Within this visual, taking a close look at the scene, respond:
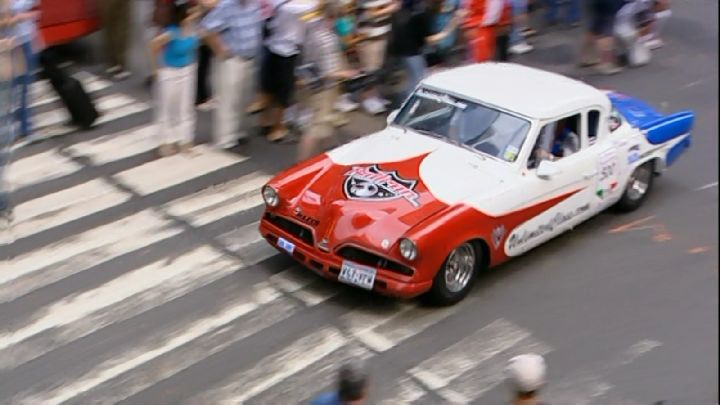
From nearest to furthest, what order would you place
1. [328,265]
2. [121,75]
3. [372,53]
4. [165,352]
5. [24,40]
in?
[165,352] → [328,265] → [24,40] → [372,53] → [121,75]

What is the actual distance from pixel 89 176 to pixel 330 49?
2.82 meters

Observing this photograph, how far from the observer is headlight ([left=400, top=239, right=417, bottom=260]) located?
7.71 metres

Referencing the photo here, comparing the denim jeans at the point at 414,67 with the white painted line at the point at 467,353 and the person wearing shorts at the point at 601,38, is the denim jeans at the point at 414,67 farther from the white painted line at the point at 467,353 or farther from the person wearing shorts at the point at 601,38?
the white painted line at the point at 467,353

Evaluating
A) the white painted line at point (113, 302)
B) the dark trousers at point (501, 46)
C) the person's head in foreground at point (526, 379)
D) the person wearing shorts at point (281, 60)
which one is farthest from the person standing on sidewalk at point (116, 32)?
the person's head in foreground at point (526, 379)

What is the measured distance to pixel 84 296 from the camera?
826 centimetres

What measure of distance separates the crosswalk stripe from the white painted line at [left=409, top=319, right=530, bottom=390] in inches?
247

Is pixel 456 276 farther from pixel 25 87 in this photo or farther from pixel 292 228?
pixel 25 87

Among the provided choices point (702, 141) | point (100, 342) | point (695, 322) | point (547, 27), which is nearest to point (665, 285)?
point (695, 322)

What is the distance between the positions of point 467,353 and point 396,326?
0.63 m

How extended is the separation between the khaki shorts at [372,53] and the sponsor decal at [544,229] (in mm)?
3754

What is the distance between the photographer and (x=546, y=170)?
8.68 m

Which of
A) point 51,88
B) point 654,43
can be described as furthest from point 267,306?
point 654,43

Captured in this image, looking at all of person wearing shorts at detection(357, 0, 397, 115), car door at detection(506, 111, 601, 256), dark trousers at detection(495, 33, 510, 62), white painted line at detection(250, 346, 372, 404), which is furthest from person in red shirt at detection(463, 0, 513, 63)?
white painted line at detection(250, 346, 372, 404)

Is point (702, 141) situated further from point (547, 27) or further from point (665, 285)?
point (547, 27)
